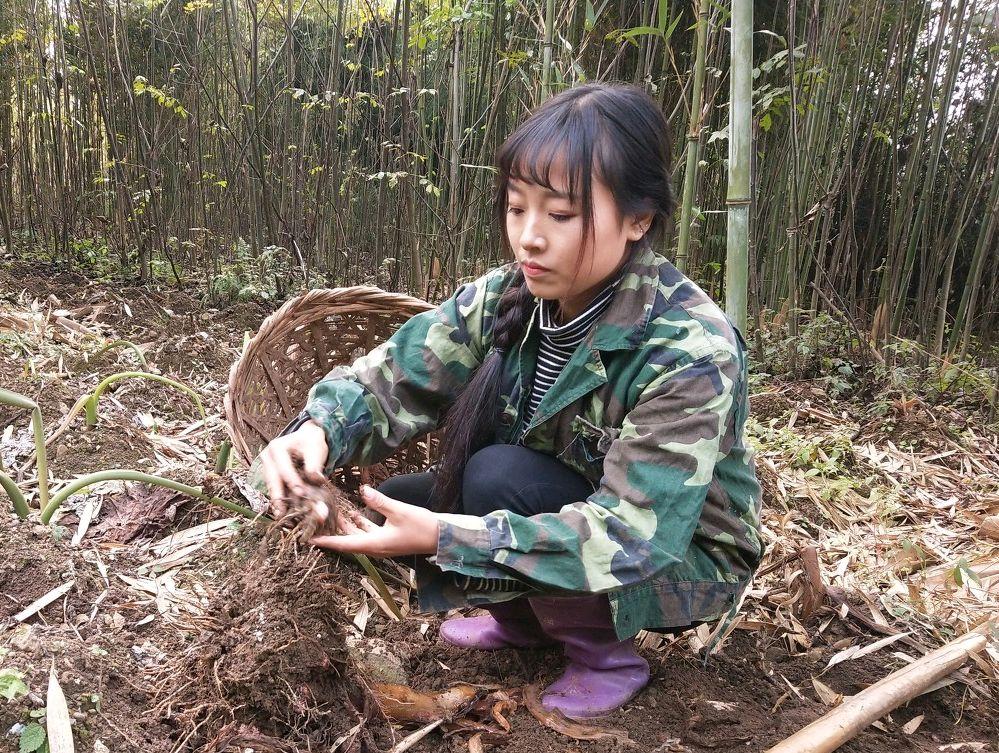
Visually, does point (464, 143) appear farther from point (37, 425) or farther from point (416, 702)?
point (416, 702)

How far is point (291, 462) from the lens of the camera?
3.76ft

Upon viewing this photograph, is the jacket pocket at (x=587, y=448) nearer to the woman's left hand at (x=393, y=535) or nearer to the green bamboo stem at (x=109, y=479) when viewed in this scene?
the woman's left hand at (x=393, y=535)

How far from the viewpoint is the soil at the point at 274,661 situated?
1.03 meters

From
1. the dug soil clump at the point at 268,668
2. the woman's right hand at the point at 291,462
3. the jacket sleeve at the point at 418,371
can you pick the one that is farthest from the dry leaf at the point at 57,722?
the jacket sleeve at the point at 418,371

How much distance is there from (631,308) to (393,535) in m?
0.51

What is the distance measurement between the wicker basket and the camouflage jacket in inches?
12.4

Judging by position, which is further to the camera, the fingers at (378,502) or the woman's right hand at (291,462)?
the woman's right hand at (291,462)

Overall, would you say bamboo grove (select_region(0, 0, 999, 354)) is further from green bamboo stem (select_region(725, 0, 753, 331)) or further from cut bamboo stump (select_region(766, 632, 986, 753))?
cut bamboo stump (select_region(766, 632, 986, 753))

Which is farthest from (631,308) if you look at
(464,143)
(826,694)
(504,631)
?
(464,143)

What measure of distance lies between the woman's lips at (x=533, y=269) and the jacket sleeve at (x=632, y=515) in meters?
0.24

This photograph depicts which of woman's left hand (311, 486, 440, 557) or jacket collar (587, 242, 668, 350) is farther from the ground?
jacket collar (587, 242, 668, 350)

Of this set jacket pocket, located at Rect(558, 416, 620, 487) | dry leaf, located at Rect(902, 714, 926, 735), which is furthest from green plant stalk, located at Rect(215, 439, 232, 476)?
dry leaf, located at Rect(902, 714, 926, 735)

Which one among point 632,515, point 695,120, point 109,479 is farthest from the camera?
point 695,120

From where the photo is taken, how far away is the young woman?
1079 mm
